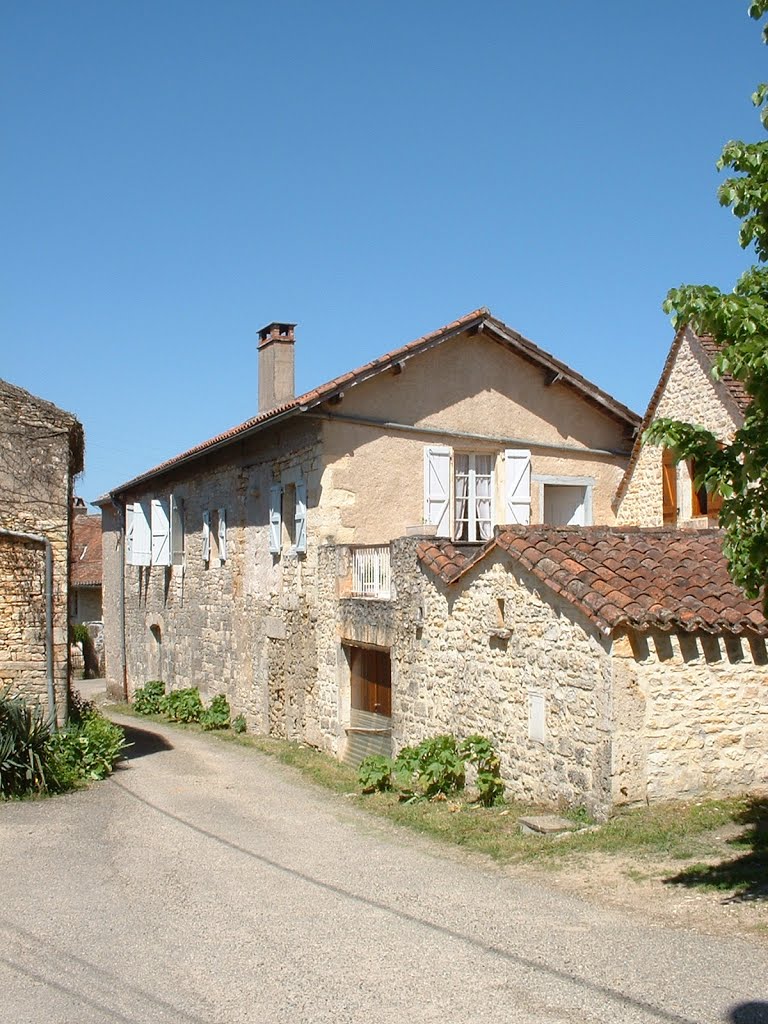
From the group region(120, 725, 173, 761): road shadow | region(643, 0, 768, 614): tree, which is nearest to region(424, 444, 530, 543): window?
region(120, 725, 173, 761): road shadow

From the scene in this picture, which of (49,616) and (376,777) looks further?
(49,616)

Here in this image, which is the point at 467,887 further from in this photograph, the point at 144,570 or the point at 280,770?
the point at 144,570

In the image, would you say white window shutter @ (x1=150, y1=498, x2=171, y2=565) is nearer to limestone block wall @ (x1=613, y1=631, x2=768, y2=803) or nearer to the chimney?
the chimney

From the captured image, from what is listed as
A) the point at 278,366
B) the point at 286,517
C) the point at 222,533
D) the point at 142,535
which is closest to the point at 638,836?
the point at 286,517

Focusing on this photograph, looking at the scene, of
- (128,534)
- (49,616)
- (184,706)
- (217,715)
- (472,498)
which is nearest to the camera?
(49,616)

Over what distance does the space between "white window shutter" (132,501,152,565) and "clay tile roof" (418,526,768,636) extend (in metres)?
13.4

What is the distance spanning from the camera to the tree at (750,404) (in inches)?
254

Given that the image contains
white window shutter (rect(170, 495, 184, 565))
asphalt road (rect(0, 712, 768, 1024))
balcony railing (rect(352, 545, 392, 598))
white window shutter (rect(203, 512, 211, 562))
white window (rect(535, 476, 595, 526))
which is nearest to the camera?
asphalt road (rect(0, 712, 768, 1024))

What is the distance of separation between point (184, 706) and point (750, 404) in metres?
16.3

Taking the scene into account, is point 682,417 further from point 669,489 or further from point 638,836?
point 638,836

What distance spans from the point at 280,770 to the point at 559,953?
29.0 ft

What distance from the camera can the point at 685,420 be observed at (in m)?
15.9

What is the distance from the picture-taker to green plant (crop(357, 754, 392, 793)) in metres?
12.6

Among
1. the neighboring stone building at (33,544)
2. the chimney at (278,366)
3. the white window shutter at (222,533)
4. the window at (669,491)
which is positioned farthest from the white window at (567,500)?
the neighboring stone building at (33,544)
